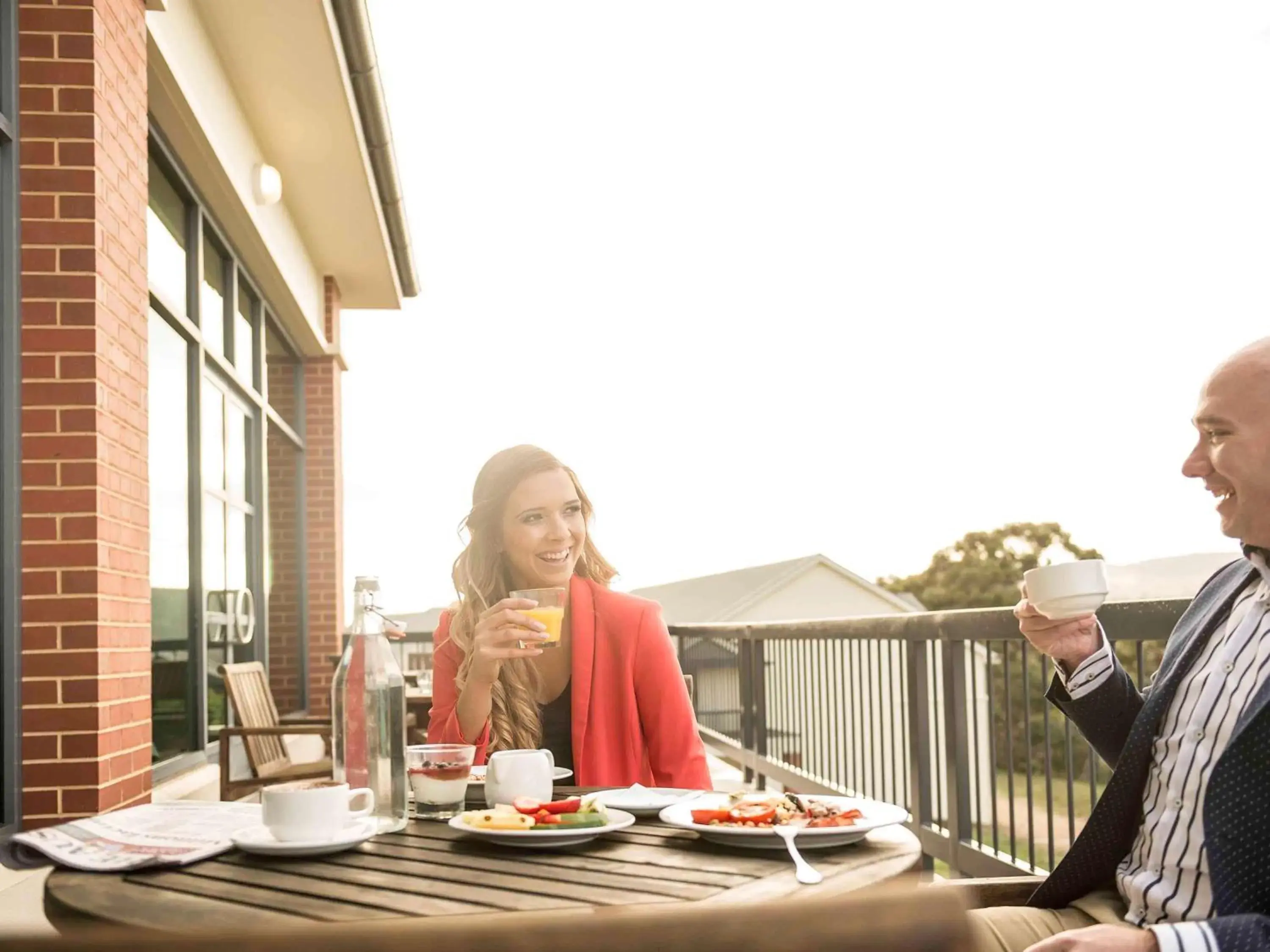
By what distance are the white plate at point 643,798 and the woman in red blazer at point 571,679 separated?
52 cm

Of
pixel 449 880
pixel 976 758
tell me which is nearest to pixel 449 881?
pixel 449 880

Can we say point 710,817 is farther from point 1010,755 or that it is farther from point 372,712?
point 1010,755

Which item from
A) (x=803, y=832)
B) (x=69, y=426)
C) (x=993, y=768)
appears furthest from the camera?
(x=993, y=768)

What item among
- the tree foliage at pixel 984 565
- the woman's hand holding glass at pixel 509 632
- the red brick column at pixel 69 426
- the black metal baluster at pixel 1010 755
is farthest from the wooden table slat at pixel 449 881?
the tree foliage at pixel 984 565

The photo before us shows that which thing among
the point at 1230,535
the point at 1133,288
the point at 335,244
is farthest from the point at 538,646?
the point at 1133,288

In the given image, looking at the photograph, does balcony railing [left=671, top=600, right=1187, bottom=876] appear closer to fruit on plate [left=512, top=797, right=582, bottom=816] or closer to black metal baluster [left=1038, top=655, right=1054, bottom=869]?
black metal baluster [left=1038, top=655, right=1054, bottom=869]

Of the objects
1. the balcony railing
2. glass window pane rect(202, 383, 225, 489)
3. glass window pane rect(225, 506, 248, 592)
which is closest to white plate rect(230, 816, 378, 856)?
the balcony railing

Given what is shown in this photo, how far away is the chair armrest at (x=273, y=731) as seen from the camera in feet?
14.4

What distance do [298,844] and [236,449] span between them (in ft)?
16.7

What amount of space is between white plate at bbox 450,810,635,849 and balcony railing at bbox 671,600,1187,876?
915 mm

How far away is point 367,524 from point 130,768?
6.13 m

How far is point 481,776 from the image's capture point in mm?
2010

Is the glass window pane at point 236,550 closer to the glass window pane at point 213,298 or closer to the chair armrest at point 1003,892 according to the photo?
the glass window pane at point 213,298

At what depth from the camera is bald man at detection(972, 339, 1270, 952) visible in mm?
1500
